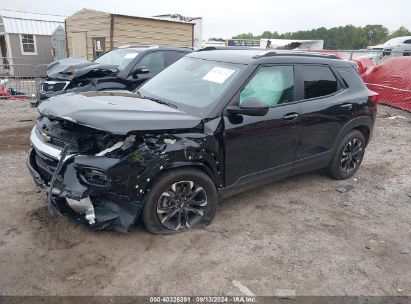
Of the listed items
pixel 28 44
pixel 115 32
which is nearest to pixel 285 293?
pixel 115 32

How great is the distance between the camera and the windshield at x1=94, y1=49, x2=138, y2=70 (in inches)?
324

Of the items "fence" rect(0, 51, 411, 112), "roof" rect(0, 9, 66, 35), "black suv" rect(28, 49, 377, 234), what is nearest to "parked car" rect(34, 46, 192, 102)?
"fence" rect(0, 51, 411, 112)

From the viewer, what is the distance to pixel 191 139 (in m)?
3.48

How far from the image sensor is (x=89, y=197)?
124 inches

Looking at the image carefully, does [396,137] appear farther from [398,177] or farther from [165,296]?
[165,296]

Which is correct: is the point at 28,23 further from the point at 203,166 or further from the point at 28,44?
the point at 203,166

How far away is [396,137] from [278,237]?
5.64m

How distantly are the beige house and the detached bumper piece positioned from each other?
1261cm

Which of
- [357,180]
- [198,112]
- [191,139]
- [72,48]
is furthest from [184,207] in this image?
[72,48]

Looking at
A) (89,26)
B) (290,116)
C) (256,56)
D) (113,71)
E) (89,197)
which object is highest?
(89,26)

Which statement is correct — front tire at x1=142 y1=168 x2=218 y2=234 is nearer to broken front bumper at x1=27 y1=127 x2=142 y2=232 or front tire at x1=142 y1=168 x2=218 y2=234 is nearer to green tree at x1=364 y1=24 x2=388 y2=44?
broken front bumper at x1=27 y1=127 x2=142 y2=232

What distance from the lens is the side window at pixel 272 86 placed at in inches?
155

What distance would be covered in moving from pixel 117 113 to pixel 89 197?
779 millimetres

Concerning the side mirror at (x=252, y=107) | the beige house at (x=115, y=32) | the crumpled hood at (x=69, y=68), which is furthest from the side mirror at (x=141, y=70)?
the beige house at (x=115, y=32)
